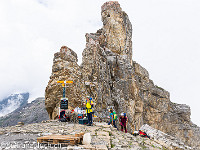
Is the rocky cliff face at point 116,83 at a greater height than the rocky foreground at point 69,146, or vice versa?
the rocky cliff face at point 116,83

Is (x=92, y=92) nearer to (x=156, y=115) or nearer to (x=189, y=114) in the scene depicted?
(x=156, y=115)

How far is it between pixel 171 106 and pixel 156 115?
33.5 feet

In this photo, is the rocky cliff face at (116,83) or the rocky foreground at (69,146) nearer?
the rocky foreground at (69,146)

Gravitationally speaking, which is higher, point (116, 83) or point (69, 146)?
point (116, 83)

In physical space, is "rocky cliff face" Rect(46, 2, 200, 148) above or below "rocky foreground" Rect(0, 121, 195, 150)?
above

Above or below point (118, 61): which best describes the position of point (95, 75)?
below

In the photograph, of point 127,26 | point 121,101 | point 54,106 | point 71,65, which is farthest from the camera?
point 127,26

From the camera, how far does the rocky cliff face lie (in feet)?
63.1

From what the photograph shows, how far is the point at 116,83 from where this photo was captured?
3256 cm

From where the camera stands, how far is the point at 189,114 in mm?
59719

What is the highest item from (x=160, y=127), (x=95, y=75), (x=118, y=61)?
(x=118, y=61)

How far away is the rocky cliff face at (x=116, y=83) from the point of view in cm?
1923

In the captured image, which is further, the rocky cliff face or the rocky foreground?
the rocky cliff face

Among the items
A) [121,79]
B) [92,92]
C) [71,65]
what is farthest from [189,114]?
[71,65]
